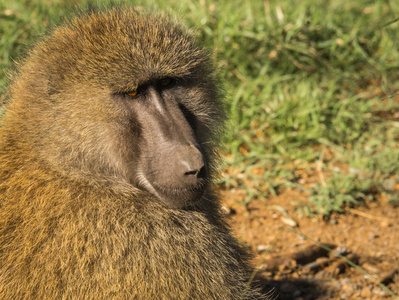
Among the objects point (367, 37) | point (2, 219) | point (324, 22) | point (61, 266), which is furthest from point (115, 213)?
point (367, 37)

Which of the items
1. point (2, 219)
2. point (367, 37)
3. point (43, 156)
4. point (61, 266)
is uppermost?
point (43, 156)

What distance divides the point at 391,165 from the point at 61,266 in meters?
2.97

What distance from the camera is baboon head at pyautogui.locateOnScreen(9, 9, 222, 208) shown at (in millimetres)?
2154

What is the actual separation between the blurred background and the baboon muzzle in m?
1.40

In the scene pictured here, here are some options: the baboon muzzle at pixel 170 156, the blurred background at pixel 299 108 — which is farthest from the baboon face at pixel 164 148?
the blurred background at pixel 299 108

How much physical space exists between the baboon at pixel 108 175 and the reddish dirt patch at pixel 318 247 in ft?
2.17

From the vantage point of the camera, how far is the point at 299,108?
4664 millimetres

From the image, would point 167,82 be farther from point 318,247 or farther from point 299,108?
point 299,108

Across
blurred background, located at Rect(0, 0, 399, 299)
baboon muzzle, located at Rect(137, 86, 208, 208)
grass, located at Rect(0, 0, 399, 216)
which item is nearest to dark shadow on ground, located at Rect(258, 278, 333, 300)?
blurred background, located at Rect(0, 0, 399, 299)

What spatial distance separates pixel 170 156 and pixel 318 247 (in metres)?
1.64

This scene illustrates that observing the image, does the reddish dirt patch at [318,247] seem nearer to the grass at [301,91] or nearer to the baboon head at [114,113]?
the grass at [301,91]

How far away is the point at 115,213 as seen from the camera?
2.12 m

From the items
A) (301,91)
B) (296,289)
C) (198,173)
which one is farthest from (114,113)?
(301,91)

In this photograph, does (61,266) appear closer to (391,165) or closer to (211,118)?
(211,118)
